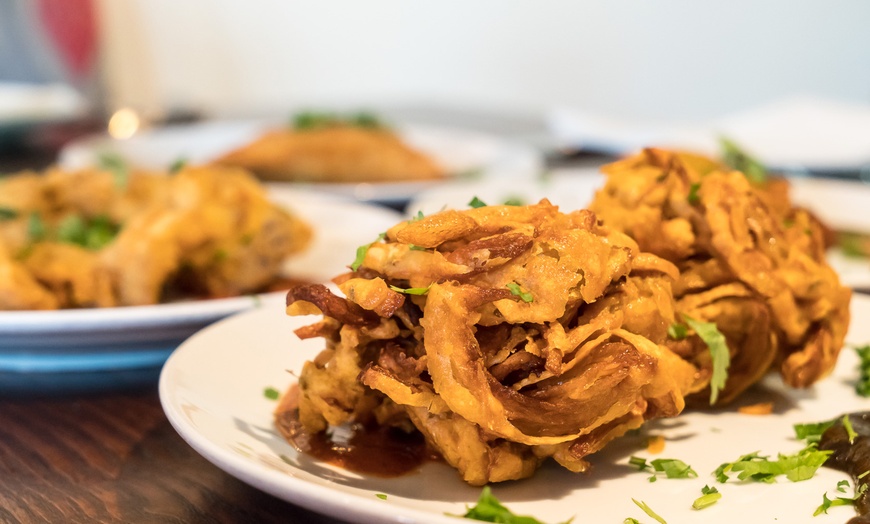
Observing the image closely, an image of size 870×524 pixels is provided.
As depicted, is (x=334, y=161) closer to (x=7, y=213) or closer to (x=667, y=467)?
(x=7, y=213)

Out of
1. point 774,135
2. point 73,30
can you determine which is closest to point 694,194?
point 774,135

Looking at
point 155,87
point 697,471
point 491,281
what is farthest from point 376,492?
point 155,87

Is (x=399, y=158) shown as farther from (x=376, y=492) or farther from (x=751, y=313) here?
(x=376, y=492)

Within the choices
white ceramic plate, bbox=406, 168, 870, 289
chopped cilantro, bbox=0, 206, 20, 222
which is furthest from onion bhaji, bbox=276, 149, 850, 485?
white ceramic plate, bbox=406, 168, 870, 289

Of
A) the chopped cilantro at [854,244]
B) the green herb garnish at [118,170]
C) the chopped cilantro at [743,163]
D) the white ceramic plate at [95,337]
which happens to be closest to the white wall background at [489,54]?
the chopped cilantro at [854,244]

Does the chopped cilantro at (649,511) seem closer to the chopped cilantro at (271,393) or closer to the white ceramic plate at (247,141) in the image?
the chopped cilantro at (271,393)
